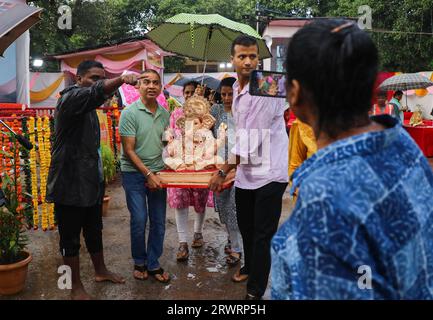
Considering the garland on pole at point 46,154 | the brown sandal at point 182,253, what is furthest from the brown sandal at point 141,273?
the garland on pole at point 46,154

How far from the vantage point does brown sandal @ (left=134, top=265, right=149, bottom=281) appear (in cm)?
354

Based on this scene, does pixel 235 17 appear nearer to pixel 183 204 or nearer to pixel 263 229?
pixel 183 204

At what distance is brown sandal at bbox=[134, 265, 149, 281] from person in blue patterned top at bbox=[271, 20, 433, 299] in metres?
2.63

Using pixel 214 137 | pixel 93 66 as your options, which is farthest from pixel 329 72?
pixel 214 137

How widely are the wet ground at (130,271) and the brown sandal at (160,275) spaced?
Result: 0.15 ft

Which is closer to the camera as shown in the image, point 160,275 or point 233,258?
point 160,275

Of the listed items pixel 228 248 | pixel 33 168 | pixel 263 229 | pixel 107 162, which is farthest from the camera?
pixel 107 162

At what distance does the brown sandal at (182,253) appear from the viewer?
13.1ft

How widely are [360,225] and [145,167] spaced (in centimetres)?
252

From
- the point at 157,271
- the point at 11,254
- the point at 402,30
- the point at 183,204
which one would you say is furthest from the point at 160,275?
the point at 402,30

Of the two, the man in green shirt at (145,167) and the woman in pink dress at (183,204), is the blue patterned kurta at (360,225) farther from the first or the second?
the woman in pink dress at (183,204)

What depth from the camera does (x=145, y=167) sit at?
130 inches

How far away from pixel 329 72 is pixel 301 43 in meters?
0.12

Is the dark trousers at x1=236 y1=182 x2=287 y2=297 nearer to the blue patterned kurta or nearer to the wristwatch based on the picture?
the wristwatch
